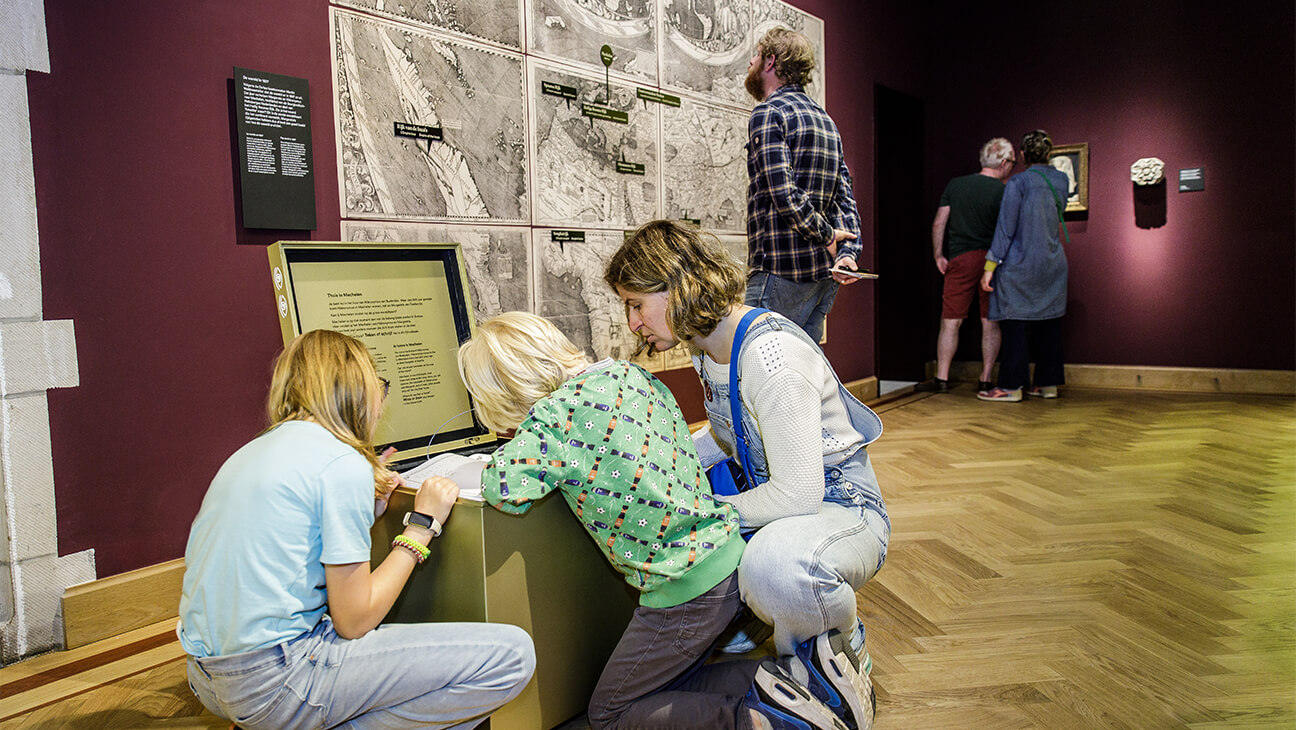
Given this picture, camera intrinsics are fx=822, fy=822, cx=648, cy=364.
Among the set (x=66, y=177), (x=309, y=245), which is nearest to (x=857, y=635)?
(x=309, y=245)

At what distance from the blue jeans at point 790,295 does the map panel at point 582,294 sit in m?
0.51

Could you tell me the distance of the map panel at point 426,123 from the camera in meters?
2.72

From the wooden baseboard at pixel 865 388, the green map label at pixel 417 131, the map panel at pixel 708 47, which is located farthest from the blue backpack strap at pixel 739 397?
the wooden baseboard at pixel 865 388

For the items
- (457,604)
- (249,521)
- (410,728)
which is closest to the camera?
Answer: (249,521)

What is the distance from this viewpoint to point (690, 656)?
1.64 m

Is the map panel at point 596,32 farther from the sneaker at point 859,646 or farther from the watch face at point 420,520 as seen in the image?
the sneaker at point 859,646

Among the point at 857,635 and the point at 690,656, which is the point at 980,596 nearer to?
the point at 857,635

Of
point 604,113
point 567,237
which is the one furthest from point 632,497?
point 604,113

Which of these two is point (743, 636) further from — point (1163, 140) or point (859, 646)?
point (1163, 140)

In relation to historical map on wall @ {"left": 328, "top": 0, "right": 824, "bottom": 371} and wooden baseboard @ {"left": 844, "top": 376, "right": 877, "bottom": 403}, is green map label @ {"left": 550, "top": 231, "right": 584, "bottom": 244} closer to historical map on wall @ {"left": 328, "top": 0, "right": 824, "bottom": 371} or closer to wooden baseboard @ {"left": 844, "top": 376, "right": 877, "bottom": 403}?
historical map on wall @ {"left": 328, "top": 0, "right": 824, "bottom": 371}

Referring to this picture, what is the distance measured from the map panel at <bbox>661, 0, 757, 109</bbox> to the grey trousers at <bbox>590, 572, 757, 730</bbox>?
10.2ft

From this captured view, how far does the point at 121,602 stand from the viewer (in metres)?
2.27

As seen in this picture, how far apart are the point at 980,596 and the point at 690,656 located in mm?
1187

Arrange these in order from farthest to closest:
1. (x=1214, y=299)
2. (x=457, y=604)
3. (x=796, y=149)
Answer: (x=1214, y=299) → (x=796, y=149) → (x=457, y=604)
